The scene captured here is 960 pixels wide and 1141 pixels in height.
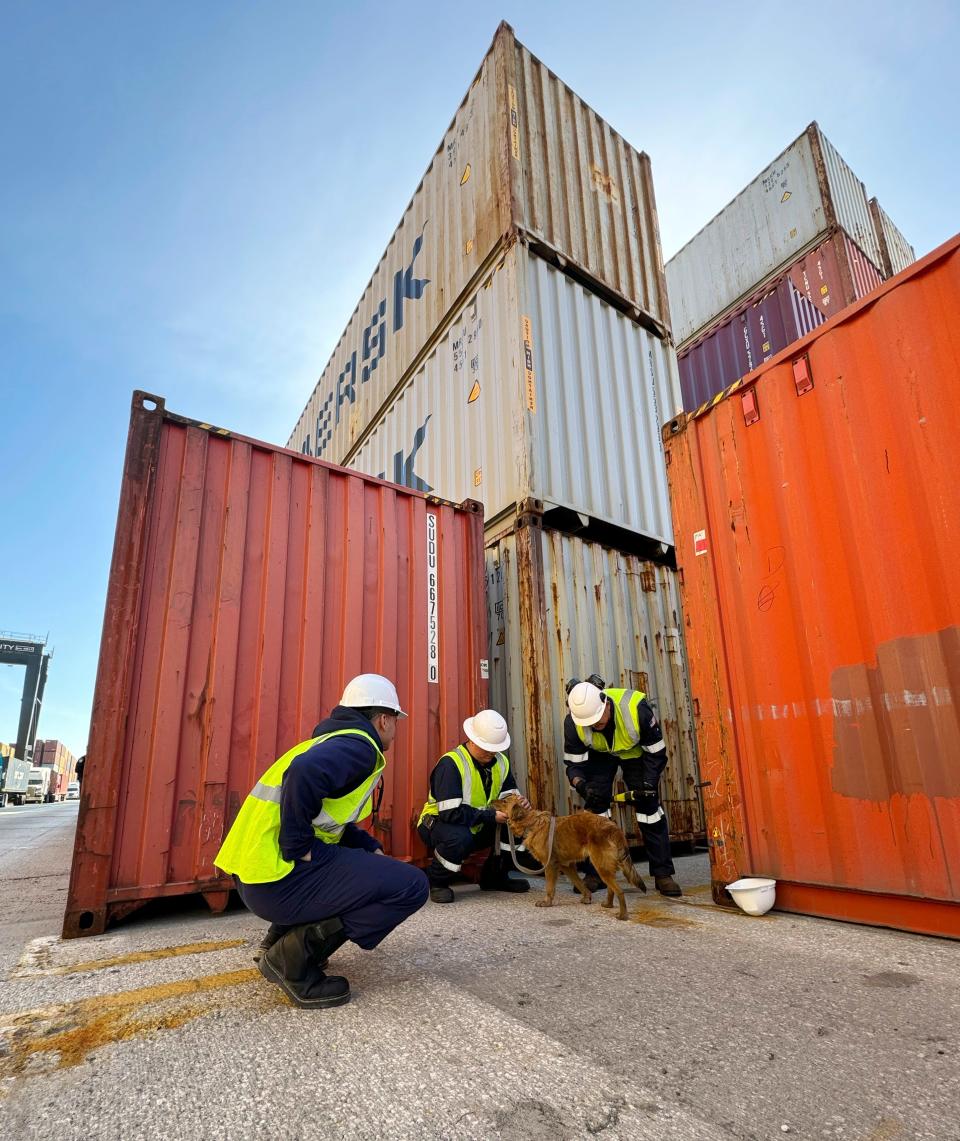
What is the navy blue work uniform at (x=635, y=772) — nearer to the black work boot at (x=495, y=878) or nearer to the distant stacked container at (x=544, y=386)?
the distant stacked container at (x=544, y=386)

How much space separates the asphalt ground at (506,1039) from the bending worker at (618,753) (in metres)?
1.35

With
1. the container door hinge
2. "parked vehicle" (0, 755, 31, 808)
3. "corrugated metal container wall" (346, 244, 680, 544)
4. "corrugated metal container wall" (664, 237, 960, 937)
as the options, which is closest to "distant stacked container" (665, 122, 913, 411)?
"corrugated metal container wall" (346, 244, 680, 544)

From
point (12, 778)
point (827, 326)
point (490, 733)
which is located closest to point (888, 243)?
point (827, 326)

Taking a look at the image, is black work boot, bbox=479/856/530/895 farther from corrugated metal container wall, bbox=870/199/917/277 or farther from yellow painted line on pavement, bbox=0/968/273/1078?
corrugated metal container wall, bbox=870/199/917/277

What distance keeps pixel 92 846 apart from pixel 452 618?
9.50 ft

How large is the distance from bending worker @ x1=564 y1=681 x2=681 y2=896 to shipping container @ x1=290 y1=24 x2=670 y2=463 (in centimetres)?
441

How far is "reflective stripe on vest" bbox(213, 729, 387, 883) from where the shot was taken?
233 centimetres

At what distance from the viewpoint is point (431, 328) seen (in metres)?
8.21

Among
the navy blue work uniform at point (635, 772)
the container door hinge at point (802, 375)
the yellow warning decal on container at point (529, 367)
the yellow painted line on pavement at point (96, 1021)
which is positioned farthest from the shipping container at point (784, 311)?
the yellow painted line on pavement at point (96, 1021)

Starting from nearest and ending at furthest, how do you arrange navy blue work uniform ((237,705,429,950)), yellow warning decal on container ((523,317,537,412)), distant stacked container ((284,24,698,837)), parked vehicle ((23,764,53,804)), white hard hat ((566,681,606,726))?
navy blue work uniform ((237,705,429,950)) < white hard hat ((566,681,606,726)) < distant stacked container ((284,24,698,837)) < yellow warning decal on container ((523,317,537,412)) < parked vehicle ((23,764,53,804))

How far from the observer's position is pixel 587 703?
4.62 meters

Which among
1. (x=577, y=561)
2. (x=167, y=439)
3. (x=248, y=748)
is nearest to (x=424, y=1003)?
(x=248, y=748)

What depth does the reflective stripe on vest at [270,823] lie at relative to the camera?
2332mm

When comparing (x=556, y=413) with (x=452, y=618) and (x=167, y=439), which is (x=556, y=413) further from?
(x=167, y=439)
